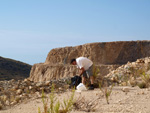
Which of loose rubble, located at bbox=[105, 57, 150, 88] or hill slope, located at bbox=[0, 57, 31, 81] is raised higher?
hill slope, located at bbox=[0, 57, 31, 81]

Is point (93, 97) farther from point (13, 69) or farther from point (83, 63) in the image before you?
point (13, 69)

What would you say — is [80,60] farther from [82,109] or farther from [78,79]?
[82,109]

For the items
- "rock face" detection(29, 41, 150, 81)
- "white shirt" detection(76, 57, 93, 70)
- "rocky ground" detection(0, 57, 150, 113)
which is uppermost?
"rock face" detection(29, 41, 150, 81)

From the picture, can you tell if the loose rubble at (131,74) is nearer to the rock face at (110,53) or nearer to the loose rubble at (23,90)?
the loose rubble at (23,90)

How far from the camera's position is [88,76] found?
8.25 metres

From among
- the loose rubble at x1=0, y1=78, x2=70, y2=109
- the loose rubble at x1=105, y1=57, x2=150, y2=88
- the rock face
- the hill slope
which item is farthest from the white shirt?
the hill slope

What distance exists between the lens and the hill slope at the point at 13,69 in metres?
40.1

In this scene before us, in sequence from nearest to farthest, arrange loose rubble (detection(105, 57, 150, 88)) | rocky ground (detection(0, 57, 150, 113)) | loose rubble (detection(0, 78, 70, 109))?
1. rocky ground (detection(0, 57, 150, 113))
2. loose rubble (detection(0, 78, 70, 109))
3. loose rubble (detection(105, 57, 150, 88))

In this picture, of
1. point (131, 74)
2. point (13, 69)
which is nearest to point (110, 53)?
point (131, 74)

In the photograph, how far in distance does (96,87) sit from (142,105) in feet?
12.4

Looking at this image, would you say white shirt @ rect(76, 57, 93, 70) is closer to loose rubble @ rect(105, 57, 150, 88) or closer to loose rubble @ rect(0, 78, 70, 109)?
loose rubble @ rect(0, 78, 70, 109)

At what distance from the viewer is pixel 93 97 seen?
247 inches

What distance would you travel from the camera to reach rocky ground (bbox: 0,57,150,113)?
4.79 metres

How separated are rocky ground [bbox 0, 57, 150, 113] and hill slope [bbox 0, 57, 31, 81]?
100ft
